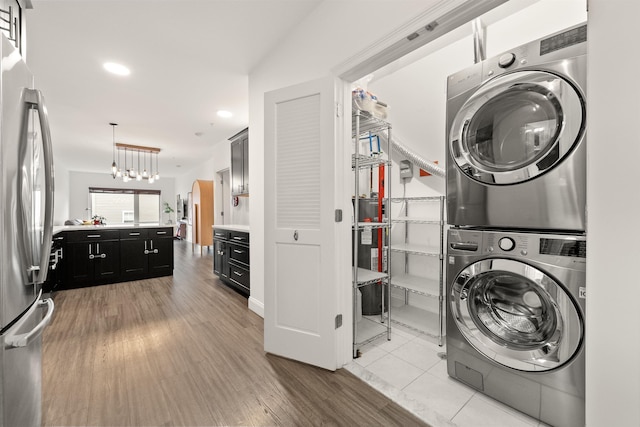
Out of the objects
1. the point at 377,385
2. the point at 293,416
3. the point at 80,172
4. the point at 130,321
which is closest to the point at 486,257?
the point at 377,385

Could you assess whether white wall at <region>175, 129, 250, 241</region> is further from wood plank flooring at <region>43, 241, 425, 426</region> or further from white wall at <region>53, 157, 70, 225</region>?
white wall at <region>53, 157, 70, 225</region>

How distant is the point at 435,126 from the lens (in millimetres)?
2564

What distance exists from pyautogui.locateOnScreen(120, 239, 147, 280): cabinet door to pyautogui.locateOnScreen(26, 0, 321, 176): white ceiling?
82.9 inches

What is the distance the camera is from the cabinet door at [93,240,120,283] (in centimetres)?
389

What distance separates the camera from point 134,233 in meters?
4.18

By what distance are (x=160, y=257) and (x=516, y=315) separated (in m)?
4.93

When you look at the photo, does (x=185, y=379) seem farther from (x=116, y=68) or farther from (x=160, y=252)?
(x=160, y=252)

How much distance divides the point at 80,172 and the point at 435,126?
38.3 ft

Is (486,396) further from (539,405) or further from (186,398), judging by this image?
(186,398)

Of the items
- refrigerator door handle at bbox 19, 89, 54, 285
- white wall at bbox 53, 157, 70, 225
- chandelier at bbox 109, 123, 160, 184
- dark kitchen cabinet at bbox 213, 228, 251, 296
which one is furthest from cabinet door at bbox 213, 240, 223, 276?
white wall at bbox 53, 157, 70, 225

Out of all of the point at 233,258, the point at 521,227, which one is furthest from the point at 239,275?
the point at 521,227

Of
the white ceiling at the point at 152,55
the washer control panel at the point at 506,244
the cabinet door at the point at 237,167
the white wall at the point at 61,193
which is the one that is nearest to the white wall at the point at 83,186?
the white wall at the point at 61,193

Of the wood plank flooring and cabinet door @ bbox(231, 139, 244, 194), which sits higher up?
cabinet door @ bbox(231, 139, 244, 194)

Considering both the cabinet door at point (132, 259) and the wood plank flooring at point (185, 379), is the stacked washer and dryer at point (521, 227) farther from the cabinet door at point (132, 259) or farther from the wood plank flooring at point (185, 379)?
the cabinet door at point (132, 259)
